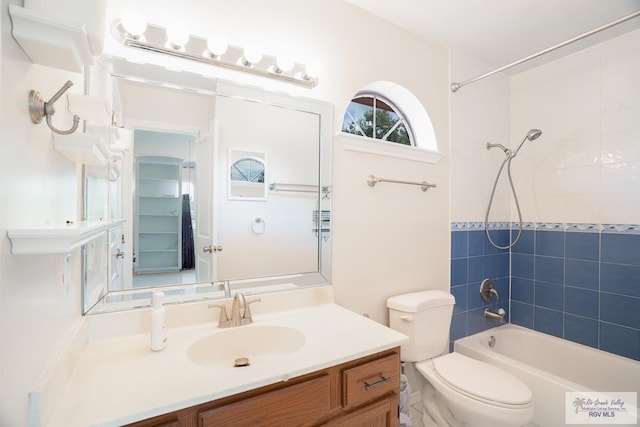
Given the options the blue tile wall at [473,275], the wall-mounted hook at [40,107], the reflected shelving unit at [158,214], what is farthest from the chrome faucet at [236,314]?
the blue tile wall at [473,275]

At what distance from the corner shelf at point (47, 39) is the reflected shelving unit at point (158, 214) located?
2.15 ft

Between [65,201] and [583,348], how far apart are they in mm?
3003

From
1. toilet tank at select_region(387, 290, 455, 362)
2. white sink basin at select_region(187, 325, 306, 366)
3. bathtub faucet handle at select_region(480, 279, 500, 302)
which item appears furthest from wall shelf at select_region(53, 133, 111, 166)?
bathtub faucet handle at select_region(480, 279, 500, 302)

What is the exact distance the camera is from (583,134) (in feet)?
7.08

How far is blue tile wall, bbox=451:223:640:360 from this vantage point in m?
1.96

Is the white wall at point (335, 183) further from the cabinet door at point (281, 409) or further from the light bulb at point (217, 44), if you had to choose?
the cabinet door at point (281, 409)

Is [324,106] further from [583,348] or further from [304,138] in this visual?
[583,348]

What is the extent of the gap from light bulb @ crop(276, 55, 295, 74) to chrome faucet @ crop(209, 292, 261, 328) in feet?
3.46

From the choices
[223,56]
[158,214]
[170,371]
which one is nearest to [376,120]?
[223,56]

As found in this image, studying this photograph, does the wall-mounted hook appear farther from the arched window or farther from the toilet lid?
the toilet lid

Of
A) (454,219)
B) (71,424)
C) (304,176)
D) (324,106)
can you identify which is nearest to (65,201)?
(71,424)

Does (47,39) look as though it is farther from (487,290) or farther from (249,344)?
(487,290)

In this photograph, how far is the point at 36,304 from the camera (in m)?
0.66

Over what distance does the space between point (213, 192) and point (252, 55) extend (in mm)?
642
